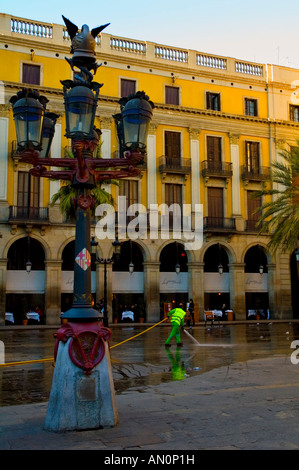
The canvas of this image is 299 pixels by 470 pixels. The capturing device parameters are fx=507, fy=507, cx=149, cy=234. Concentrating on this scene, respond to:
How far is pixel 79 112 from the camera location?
6.68 meters

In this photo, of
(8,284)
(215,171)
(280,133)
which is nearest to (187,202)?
(215,171)

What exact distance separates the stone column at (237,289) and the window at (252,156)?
737 centimetres

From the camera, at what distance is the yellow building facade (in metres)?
31.7

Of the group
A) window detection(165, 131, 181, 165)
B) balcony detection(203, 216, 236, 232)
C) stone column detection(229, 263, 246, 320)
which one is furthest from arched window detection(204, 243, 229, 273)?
window detection(165, 131, 181, 165)

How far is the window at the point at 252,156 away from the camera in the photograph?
38062mm

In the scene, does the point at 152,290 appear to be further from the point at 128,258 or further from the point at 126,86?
the point at 126,86

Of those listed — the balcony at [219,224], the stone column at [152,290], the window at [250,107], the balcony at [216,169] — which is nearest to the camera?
the stone column at [152,290]

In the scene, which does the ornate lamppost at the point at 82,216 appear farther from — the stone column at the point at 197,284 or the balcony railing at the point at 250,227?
the balcony railing at the point at 250,227

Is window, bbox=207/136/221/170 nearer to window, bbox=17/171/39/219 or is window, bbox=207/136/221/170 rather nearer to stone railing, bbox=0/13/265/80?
stone railing, bbox=0/13/265/80

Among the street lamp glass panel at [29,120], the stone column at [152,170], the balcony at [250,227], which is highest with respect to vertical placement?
the stone column at [152,170]

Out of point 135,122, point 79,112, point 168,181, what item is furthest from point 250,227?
point 79,112

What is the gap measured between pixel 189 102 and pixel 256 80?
6148mm

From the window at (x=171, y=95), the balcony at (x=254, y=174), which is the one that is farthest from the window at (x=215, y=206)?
the window at (x=171, y=95)
